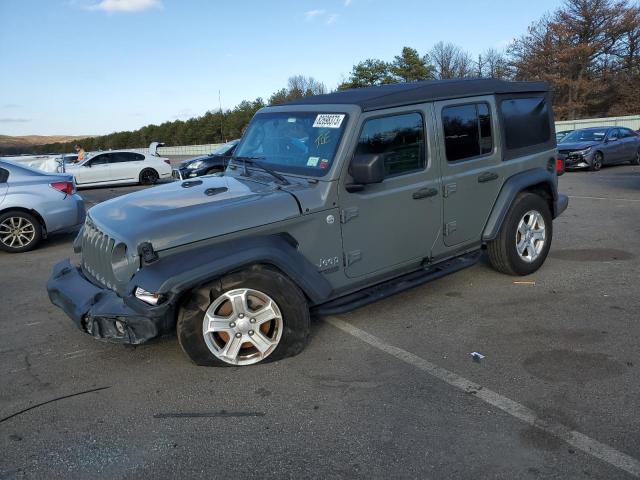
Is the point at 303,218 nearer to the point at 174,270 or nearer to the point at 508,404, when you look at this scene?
the point at 174,270

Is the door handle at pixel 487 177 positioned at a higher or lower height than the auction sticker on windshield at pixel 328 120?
lower

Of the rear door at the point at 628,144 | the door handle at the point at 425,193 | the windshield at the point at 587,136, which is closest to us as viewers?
the door handle at the point at 425,193

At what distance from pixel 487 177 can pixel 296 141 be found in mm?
1892

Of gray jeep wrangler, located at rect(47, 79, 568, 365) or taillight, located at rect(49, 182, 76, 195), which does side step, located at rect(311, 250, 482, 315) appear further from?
taillight, located at rect(49, 182, 76, 195)

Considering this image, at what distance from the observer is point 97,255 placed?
4.18m

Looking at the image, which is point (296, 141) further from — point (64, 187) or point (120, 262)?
point (64, 187)

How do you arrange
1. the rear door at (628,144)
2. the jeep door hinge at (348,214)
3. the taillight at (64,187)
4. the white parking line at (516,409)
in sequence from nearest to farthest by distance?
the white parking line at (516,409), the jeep door hinge at (348,214), the taillight at (64,187), the rear door at (628,144)

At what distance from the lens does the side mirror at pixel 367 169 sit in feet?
13.3

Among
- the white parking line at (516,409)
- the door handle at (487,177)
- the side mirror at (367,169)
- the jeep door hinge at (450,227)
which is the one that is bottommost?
the white parking line at (516,409)

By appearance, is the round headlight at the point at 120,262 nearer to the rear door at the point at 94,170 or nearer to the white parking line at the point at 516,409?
the white parking line at the point at 516,409

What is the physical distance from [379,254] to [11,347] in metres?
3.10

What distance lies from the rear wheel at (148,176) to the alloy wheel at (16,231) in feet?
40.7

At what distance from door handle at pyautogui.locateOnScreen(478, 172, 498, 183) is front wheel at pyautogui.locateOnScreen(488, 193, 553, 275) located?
15.8 inches

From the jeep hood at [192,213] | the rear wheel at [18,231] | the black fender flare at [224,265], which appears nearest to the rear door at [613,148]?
the rear wheel at [18,231]
